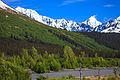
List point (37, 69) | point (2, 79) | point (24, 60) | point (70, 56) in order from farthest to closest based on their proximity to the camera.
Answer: point (70, 56) → point (24, 60) → point (37, 69) → point (2, 79)

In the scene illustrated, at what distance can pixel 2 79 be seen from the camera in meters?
42.3

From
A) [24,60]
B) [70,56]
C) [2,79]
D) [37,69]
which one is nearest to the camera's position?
[2,79]

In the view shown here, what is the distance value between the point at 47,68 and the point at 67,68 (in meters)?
22.0

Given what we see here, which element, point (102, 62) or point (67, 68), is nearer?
point (67, 68)

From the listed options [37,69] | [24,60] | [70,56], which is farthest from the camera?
[70,56]

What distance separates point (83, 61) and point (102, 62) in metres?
8.65

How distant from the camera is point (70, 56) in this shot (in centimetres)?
15500

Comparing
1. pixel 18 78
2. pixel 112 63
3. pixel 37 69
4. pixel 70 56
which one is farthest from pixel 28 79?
pixel 112 63

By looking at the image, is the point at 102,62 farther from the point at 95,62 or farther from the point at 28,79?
the point at 28,79

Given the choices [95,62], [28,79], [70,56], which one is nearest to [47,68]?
[70,56]

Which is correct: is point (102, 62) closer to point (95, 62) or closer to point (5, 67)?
point (95, 62)

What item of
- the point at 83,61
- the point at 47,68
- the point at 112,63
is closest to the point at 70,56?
the point at 83,61

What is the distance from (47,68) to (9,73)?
76.1 meters

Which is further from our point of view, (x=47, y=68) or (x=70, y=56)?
(x=70, y=56)
